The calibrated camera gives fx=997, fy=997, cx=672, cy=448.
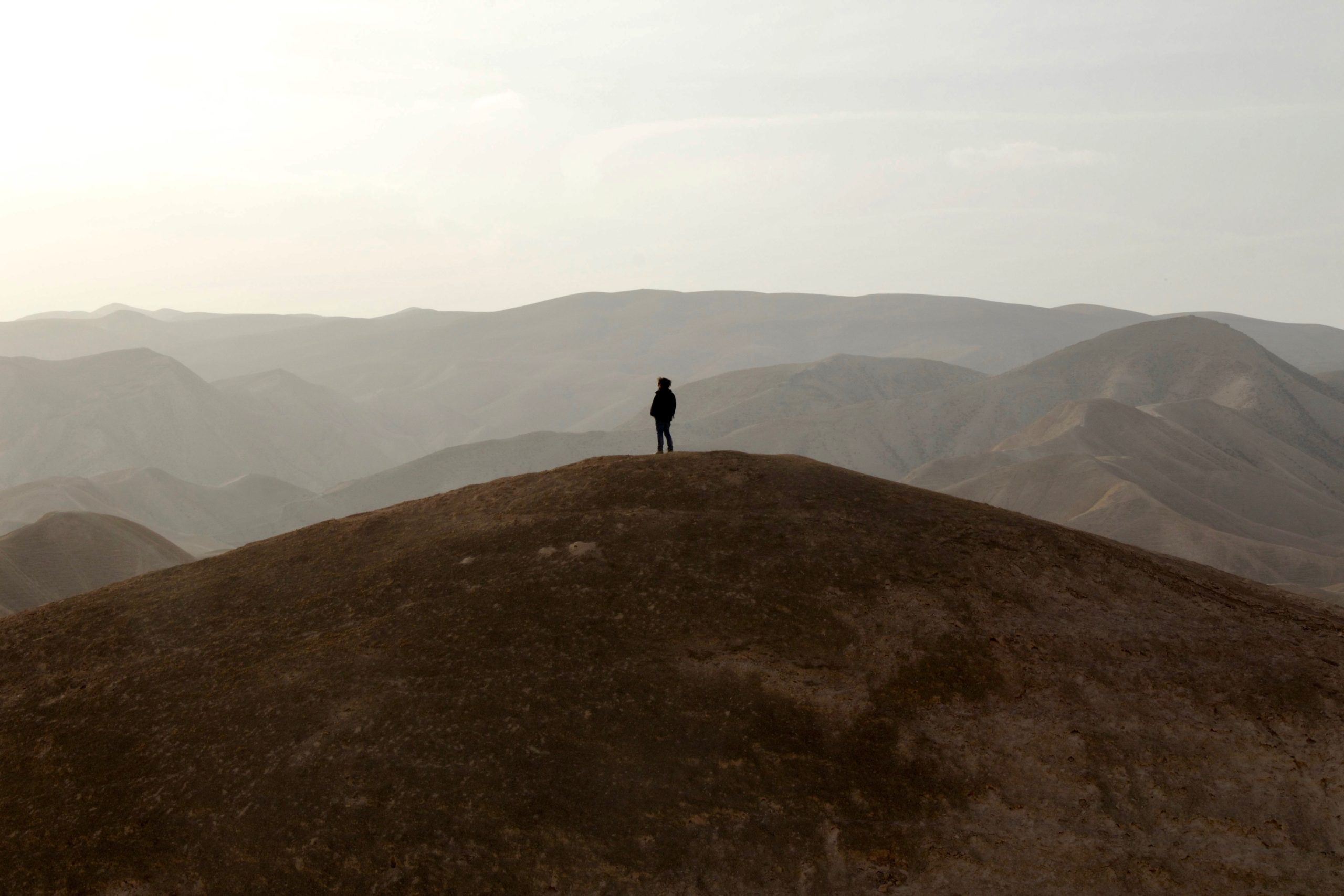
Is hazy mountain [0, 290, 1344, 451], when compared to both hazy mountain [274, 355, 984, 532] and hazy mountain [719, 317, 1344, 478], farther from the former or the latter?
hazy mountain [719, 317, 1344, 478]

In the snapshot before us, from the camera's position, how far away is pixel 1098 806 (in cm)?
1066

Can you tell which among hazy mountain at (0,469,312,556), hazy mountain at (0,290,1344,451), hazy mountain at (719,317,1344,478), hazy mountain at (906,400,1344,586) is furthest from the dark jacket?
hazy mountain at (0,290,1344,451)

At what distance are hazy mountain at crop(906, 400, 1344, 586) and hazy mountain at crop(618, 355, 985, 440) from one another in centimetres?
3235

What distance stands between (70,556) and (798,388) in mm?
77038

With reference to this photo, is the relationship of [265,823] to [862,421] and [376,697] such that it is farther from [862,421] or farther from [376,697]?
[862,421]

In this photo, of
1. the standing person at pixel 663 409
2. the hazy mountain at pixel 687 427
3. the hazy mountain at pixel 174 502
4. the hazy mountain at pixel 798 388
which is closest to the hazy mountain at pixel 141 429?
the hazy mountain at pixel 174 502

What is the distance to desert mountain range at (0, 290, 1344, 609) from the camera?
2165 inches

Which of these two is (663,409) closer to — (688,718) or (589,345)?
(688,718)

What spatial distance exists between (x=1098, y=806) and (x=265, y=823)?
893cm

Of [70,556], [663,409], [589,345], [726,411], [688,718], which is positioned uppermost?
[663,409]

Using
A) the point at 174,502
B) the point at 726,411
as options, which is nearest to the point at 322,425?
the point at 174,502

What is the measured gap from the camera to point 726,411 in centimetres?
9975

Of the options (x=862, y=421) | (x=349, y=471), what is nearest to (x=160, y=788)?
(x=862, y=421)

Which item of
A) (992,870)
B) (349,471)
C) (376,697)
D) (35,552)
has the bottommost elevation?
(349,471)
